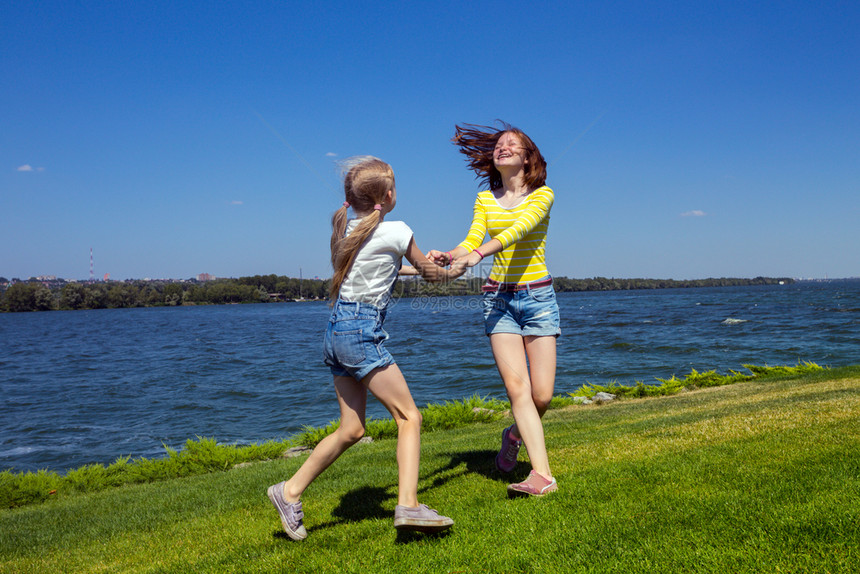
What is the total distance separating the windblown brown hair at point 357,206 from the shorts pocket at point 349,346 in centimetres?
29

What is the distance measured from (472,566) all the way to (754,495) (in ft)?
5.75

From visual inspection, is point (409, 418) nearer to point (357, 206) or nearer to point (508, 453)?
point (357, 206)

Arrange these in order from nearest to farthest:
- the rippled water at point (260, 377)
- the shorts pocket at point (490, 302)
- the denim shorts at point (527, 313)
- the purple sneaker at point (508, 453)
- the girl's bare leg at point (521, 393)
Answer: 1. the girl's bare leg at point (521, 393)
2. the denim shorts at point (527, 313)
3. the shorts pocket at point (490, 302)
4. the purple sneaker at point (508, 453)
5. the rippled water at point (260, 377)

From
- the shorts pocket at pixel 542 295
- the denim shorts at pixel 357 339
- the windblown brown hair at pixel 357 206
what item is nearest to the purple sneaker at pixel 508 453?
the shorts pocket at pixel 542 295

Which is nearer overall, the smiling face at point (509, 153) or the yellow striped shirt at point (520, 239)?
the yellow striped shirt at point (520, 239)

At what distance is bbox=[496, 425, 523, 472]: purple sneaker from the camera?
178 inches

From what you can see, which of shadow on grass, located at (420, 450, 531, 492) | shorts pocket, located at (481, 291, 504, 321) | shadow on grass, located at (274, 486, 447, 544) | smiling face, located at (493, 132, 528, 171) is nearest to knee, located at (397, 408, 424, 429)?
shadow on grass, located at (274, 486, 447, 544)

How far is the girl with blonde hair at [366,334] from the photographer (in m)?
3.28

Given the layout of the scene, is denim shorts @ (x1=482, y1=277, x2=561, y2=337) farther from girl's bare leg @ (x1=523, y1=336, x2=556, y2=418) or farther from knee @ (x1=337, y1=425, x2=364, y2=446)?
knee @ (x1=337, y1=425, x2=364, y2=446)

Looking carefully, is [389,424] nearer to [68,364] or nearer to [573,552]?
[573,552]

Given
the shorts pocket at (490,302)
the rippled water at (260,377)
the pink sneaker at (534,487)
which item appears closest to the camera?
the pink sneaker at (534,487)

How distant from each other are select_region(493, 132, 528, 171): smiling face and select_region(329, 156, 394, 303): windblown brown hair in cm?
117

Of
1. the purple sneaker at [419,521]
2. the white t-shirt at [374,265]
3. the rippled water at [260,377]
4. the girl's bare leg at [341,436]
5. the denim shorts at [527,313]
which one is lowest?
the rippled water at [260,377]

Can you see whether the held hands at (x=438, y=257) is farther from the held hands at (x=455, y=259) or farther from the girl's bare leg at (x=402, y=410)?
the girl's bare leg at (x=402, y=410)
